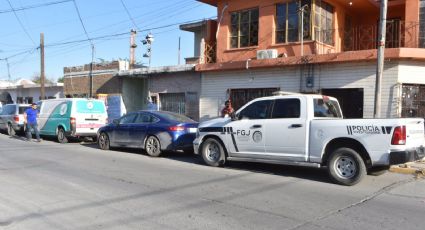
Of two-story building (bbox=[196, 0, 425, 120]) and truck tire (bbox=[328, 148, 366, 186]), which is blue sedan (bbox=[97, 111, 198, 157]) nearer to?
two-story building (bbox=[196, 0, 425, 120])

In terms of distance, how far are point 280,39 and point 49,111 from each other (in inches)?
402

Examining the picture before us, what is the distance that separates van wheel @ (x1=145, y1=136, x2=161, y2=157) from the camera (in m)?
13.2

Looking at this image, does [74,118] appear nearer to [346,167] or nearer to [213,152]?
[213,152]

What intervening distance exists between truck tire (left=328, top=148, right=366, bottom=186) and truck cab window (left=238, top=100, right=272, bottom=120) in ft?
6.38

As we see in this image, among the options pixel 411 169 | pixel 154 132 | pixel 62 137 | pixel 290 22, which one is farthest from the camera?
pixel 62 137

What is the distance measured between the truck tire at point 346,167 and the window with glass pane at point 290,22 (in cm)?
889

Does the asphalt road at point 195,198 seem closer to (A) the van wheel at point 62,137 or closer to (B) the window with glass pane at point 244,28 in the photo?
(A) the van wheel at point 62,137

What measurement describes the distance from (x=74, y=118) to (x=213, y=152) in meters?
7.94

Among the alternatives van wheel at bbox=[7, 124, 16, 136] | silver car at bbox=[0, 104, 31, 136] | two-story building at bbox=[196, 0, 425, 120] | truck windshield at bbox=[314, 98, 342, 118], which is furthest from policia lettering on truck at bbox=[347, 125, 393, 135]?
van wheel at bbox=[7, 124, 16, 136]

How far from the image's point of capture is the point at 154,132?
13.3 m

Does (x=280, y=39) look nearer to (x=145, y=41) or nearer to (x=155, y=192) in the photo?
(x=155, y=192)

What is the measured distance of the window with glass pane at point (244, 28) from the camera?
18.5 meters

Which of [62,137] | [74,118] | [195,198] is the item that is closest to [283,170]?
[195,198]

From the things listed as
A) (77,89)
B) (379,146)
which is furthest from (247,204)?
(77,89)
